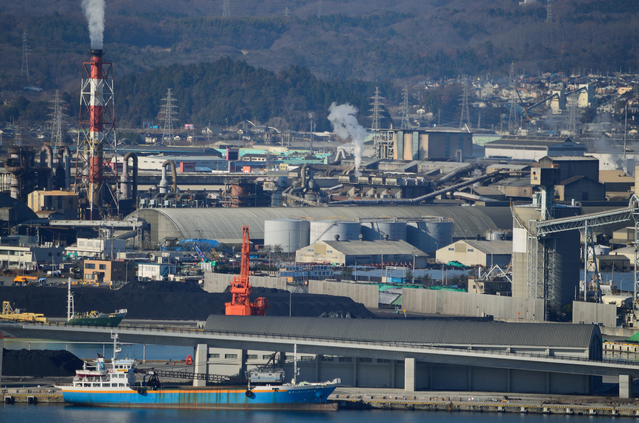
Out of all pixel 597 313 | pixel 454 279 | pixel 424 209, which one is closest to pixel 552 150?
pixel 424 209

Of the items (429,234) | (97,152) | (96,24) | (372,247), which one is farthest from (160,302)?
Answer: (96,24)

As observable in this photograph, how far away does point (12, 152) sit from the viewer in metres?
80.7

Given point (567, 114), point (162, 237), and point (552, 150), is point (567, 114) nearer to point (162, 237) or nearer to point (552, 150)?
point (552, 150)

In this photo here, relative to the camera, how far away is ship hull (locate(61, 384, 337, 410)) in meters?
35.0

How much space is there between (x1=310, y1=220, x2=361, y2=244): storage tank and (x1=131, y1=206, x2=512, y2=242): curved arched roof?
3.44 m

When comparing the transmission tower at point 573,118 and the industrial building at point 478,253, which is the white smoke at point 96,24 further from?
the transmission tower at point 573,118

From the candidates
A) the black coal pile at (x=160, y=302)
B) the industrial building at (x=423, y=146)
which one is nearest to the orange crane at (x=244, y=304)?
the black coal pile at (x=160, y=302)

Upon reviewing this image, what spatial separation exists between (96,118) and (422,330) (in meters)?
42.9

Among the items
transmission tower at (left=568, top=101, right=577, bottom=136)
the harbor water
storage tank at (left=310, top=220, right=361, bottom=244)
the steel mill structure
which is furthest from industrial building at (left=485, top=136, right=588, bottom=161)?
the harbor water

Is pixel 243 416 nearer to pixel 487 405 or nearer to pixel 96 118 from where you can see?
pixel 487 405

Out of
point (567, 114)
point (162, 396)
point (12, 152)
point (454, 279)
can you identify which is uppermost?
point (567, 114)

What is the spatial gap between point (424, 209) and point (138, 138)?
233ft

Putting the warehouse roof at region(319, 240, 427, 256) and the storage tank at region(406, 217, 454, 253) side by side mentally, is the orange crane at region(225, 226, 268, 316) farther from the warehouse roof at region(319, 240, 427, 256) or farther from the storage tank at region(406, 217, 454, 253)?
the storage tank at region(406, 217, 454, 253)

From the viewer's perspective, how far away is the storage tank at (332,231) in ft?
220
